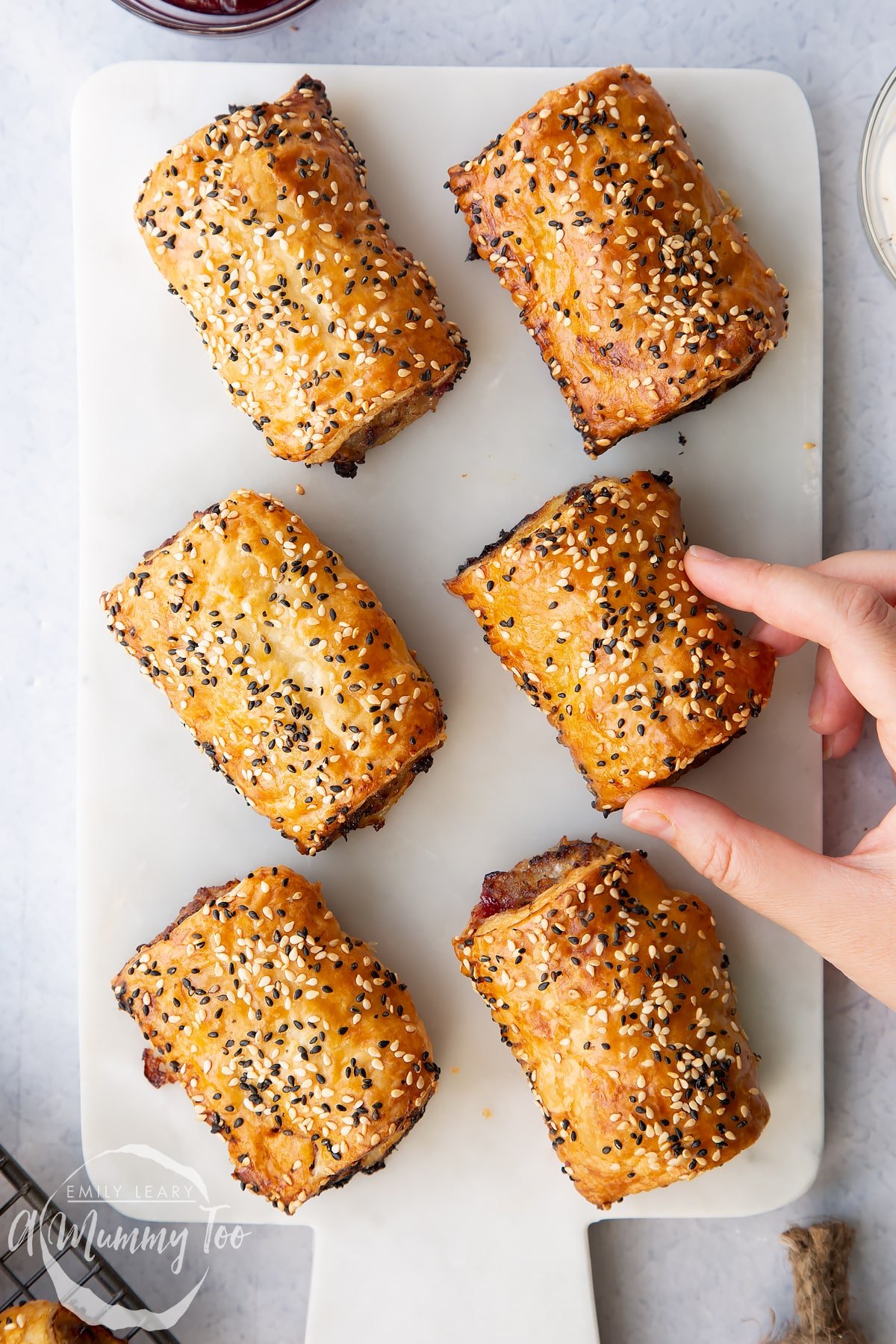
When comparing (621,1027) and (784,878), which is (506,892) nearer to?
(621,1027)

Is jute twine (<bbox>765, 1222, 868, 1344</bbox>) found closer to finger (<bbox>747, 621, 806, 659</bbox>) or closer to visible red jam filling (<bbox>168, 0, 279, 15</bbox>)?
finger (<bbox>747, 621, 806, 659</bbox>)

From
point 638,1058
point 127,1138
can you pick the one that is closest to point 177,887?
point 127,1138

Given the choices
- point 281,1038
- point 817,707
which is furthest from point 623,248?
point 281,1038

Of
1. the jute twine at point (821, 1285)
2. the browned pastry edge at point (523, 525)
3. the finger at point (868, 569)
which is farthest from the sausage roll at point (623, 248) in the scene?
the jute twine at point (821, 1285)

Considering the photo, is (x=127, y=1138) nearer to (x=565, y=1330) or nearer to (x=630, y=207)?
(x=565, y=1330)

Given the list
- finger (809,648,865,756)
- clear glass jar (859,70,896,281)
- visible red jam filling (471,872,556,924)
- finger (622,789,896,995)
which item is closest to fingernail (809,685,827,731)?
finger (809,648,865,756)

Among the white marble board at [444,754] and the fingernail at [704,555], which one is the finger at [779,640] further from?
the fingernail at [704,555]
